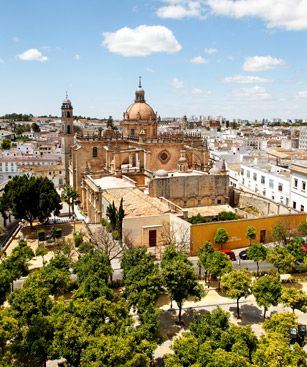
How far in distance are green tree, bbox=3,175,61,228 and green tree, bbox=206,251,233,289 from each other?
18524 millimetres

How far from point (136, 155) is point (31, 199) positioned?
Answer: 14.9 meters

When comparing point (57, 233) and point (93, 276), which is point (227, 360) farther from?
point (57, 233)

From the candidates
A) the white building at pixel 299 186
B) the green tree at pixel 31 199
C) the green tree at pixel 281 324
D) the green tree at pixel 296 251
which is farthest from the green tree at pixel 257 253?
the green tree at pixel 31 199

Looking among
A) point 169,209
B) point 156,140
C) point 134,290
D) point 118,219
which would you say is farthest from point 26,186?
point 134,290

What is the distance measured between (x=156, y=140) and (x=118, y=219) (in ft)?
55.6

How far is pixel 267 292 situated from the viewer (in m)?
19.9

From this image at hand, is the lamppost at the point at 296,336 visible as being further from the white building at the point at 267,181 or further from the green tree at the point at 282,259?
the white building at the point at 267,181

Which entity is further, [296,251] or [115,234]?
[115,234]

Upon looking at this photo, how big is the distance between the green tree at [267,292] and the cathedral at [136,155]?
20474 mm

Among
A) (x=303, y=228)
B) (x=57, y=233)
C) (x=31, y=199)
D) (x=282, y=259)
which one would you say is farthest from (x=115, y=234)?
(x=303, y=228)

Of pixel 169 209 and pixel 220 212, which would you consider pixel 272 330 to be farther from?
pixel 220 212

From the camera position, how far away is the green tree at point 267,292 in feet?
64.6

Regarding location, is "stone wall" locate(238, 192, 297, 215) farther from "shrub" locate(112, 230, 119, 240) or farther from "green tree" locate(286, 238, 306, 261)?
"shrub" locate(112, 230, 119, 240)

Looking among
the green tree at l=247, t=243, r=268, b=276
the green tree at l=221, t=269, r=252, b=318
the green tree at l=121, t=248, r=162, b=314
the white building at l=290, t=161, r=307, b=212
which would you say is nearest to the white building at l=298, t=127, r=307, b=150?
the white building at l=290, t=161, r=307, b=212
